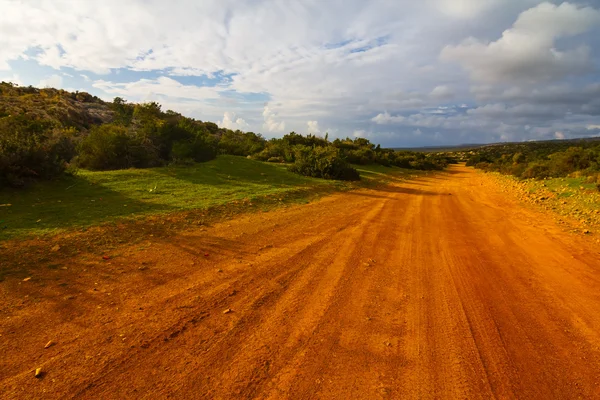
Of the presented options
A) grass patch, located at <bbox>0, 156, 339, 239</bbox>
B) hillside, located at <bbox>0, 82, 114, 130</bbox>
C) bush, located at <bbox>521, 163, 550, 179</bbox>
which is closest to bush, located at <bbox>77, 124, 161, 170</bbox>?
grass patch, located at <bbox>0, 156, 339, 239</bbox>

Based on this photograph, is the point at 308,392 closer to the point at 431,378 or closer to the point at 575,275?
the point at 431,378

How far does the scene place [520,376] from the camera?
2777mm

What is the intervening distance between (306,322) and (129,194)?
7733 millimetres

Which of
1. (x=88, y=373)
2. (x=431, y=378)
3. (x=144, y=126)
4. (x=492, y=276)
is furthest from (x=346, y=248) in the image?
(x=144, y=126)

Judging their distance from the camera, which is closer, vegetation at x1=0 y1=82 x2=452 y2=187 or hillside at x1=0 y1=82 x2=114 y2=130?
vegetation at x1=0 y1=82 x2=452 y2=187

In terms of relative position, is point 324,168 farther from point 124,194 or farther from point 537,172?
point 537,172

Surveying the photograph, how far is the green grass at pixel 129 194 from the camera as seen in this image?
21.7 ft

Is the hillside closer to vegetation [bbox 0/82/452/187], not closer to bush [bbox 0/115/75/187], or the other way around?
vegetation [bbox 0/82/452/187]

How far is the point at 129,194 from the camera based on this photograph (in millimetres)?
9211

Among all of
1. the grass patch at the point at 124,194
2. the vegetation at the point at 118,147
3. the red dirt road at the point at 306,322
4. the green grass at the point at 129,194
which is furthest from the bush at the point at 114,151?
the red dirt road at the point at 306,322

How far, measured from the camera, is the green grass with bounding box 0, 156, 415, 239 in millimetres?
6602

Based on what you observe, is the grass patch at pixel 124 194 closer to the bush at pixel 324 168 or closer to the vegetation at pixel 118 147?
the vegetation at pixel 118 147

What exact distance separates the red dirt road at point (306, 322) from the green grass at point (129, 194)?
2.14 metres

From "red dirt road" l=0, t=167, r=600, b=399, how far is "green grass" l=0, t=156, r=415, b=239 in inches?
84.4
